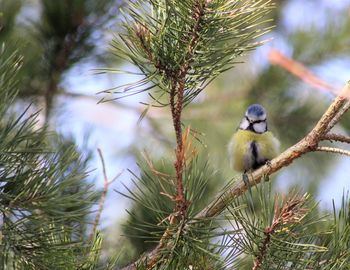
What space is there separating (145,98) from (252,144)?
1.52 meters

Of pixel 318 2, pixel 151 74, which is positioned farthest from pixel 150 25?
pixel 318 2

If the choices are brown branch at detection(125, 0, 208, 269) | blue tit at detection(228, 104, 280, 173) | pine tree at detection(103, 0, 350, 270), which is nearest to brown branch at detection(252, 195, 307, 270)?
pine tree at detection(103, 0, 350, 270)

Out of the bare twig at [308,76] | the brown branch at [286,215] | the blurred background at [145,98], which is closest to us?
the brown branch at [286,215]

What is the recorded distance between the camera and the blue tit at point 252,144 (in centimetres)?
172

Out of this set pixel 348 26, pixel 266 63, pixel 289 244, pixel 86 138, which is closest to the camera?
pixel 289 244

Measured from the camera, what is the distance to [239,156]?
174cm

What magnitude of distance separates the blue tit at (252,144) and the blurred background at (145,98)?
0.07 meters

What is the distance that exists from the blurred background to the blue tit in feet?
0.24

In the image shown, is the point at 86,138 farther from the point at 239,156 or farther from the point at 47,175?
the point at 47,175

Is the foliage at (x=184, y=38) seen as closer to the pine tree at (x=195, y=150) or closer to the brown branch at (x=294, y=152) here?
the pine tree at (x=195, y=150)

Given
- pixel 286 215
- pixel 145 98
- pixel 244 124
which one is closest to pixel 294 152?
pixel 286 215

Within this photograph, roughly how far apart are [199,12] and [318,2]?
220cm

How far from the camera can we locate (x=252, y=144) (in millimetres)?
1751

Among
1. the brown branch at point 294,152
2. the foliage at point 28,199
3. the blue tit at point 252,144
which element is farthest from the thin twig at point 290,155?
the blue tit at point 252,144
